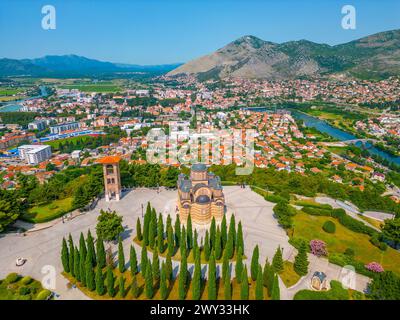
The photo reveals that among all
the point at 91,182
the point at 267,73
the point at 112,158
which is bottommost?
the point at 91,182

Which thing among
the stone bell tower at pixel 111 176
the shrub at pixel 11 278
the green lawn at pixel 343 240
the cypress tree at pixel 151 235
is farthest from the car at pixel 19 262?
the green lawn at pixel 343 240

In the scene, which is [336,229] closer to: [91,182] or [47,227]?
[91,182]

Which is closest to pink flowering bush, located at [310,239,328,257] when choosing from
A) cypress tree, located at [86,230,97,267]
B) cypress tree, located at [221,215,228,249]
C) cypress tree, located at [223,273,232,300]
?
cypress tree, located at [221,215,228,249]

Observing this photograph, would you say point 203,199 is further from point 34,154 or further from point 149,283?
point 34,154

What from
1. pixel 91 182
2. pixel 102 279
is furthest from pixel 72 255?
pixel 91 182

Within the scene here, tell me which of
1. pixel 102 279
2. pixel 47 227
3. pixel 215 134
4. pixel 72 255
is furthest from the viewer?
pixel 215 134

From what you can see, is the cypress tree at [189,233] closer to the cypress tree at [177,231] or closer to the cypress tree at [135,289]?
the cypress tree at [177,231]

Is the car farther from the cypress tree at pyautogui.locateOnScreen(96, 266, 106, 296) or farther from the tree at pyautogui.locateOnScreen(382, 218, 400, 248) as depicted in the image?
the tree at pyautogui.locateOnScreen(382, 218, 400, 248)
